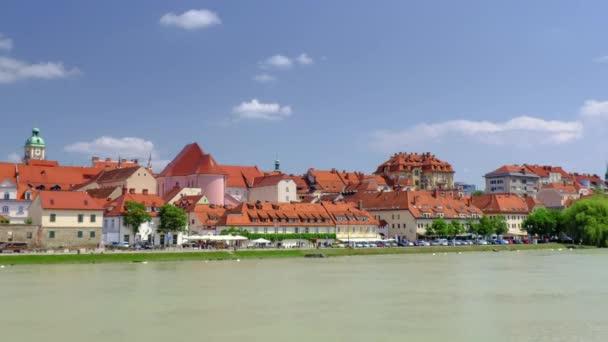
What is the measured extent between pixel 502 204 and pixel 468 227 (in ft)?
66.5

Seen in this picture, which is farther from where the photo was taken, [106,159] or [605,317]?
[106,159]

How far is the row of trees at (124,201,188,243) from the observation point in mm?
75562

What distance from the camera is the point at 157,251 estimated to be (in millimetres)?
67562

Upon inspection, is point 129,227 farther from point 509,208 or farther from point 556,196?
point 556,196

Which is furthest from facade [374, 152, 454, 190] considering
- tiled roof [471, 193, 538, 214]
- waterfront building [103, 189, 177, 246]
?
waterfront building [103, 189, 177, 246]

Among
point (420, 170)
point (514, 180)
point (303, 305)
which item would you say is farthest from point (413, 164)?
point (303, 305)

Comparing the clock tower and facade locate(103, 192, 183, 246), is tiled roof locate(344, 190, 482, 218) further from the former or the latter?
the clock tower

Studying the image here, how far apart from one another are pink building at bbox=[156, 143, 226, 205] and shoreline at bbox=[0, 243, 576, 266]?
32454 mm

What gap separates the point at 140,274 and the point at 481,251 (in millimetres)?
49952

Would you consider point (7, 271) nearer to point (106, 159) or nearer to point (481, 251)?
point (481, 251)

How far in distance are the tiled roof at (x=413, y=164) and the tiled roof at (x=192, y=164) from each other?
6428cm

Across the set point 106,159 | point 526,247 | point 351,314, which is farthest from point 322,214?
point 106,159

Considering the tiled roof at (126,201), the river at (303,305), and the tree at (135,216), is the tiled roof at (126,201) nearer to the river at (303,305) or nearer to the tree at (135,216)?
the tree at (135,216)

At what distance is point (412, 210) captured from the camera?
323 ft
